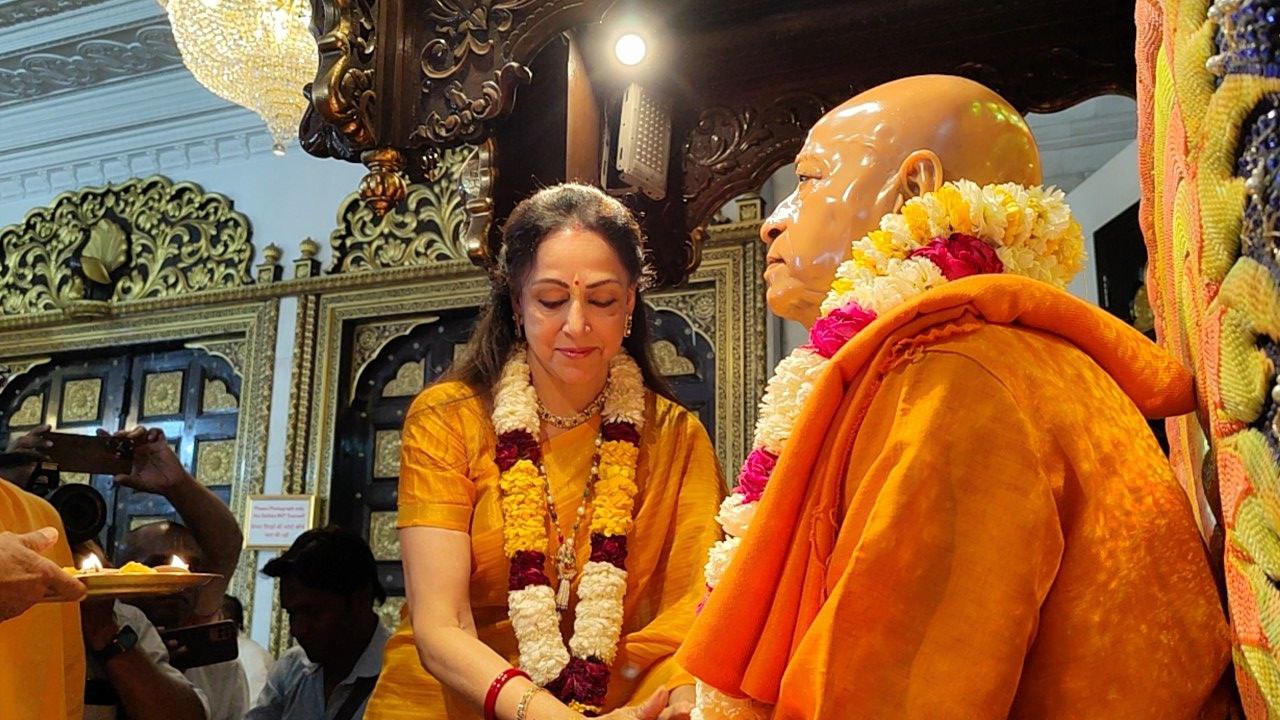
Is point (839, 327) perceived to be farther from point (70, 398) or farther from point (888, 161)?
point (70, 398)

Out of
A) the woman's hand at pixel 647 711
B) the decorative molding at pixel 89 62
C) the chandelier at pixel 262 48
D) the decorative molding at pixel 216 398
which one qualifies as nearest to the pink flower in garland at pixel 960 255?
the woman's hand at pixel 647 711

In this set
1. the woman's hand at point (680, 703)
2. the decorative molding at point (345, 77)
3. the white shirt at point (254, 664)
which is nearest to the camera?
the woman's hand at point (680, 703)

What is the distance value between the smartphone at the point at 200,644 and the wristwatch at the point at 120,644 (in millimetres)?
72

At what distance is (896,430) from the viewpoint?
1086 mm

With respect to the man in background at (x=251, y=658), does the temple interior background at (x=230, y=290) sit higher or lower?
higher

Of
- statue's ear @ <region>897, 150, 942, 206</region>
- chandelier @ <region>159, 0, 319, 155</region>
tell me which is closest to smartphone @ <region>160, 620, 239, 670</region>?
statue's ear @ <region>897, 150, 942, 206</region>

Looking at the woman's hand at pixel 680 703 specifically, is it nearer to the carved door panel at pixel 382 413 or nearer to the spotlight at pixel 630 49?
the spotlight at pixel 630 49

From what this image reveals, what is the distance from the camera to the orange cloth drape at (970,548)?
1012 millimetres

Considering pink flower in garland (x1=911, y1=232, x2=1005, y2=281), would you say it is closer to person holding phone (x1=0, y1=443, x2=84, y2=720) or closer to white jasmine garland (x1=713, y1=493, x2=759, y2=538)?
white jasmine garland (x1=713, y1=493, x2=759, y2=538)

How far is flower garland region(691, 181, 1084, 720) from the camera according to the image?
4.20 feet

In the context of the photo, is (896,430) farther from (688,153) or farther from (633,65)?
(688,153)

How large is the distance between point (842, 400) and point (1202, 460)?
45 cm

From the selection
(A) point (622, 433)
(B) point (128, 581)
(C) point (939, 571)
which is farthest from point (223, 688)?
(C) point (939, 571)

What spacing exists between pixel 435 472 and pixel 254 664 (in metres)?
3.33
